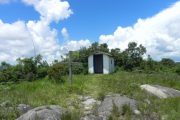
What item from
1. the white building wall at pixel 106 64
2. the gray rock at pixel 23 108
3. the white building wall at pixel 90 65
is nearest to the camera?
the gray rock at pixel 23 108

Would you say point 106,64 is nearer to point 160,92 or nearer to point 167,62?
point 167,62

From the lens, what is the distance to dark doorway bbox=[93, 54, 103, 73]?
37406mm

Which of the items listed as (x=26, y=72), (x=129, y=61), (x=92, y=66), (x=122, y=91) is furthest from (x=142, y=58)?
(x=122, y=91)

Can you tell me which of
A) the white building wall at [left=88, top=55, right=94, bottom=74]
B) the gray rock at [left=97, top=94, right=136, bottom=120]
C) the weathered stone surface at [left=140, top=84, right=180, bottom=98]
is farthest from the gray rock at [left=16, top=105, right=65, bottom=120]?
the white building wall at [left=88, top=55, right=94, bottom=74]

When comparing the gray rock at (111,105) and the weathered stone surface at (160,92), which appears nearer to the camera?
the gray rock at (111,105)

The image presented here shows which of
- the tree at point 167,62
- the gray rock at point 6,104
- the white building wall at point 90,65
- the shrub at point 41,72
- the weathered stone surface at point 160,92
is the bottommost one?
the gray rock at point 6,104

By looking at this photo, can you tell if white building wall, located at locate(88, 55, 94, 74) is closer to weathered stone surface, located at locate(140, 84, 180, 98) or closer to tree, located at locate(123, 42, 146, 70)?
tree, located at locate(123, 42, 146, 70)

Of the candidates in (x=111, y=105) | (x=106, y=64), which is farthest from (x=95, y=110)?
(x=106, y=64)

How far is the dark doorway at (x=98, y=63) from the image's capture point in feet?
123

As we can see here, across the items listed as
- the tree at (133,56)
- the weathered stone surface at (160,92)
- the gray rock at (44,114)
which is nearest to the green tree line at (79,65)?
the tree at (133,56)

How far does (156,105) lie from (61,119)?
429 cm

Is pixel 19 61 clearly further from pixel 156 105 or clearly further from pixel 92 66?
pixel 156 105

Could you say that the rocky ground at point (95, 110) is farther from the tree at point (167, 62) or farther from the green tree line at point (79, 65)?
the tree at point (167, 62)

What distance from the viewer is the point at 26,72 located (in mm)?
28609
